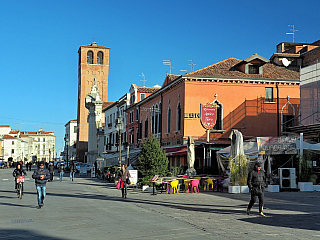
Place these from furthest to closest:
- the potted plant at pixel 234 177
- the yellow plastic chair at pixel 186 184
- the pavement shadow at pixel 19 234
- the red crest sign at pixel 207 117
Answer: the red crest sign at pixel 207 117 → the yellow plastic chair at pixel 186 184 → the potted plant at pixel 234 177 → the pavement shadow at pixel 19 234

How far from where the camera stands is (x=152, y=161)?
2388 centimetres

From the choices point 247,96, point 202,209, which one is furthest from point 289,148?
point 247,96

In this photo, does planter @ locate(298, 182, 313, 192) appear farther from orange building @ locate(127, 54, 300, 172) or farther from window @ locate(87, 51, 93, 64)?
window @ locate(87, 51, 93, 64)

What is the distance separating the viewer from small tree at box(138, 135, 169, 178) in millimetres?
23984

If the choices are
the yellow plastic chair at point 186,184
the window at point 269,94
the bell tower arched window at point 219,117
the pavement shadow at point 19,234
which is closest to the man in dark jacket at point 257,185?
the pavement shadow at point 19,234

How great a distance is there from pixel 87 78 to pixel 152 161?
3185 inches

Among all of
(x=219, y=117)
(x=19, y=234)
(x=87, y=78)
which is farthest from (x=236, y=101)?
(x=87, y=78)

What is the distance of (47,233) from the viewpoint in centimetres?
915

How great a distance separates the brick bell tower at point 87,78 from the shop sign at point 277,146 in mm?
78401

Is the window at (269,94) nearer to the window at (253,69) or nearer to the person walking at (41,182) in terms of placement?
the window at (253,69)

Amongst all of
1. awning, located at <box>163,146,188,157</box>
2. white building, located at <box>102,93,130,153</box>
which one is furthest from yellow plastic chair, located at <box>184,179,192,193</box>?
white building, located at <box>102,93,130,153</box>

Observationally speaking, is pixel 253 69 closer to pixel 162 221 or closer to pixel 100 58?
pixel 162 221

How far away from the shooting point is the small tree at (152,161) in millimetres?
23984

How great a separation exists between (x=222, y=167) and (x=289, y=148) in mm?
5513
